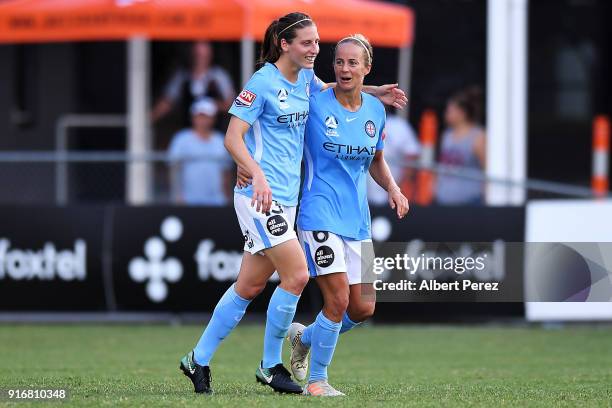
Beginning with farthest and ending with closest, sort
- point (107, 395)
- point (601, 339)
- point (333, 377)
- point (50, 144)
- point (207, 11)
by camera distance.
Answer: point (50, 144), point (207, 11), point (601, 339), point (333, 377), point (107, 395)

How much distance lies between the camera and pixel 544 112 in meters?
20.3

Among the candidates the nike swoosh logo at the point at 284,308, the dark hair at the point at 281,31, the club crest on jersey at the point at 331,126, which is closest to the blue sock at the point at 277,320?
the nike swoosh logo at the point at 284,308

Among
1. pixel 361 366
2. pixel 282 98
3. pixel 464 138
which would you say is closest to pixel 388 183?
pixel 282 98

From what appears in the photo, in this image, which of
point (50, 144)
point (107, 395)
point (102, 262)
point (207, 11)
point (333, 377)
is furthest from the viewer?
point (50, 144)

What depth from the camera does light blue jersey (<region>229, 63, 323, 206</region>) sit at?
743cm

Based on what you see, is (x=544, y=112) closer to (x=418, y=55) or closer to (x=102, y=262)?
(x=418, y=55)

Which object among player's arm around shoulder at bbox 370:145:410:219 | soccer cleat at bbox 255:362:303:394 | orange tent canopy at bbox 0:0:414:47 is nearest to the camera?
soccer cleat at bbox 255:362:303:394

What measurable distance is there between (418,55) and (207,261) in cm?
726

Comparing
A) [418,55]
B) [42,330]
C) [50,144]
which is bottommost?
[42,330]

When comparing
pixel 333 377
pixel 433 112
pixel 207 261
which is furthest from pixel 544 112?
pixel 333 377

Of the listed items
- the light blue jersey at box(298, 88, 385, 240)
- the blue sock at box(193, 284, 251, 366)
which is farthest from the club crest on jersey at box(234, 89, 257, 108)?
the blue sock at box(193, 284, 251, 366)

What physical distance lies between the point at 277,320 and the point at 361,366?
295 cm

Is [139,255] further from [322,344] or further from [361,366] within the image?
[322,344]

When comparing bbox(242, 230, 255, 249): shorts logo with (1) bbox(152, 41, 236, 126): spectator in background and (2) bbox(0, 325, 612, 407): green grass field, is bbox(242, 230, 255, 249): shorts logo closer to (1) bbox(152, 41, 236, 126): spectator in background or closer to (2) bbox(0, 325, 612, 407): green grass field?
(2) bbox(0, 325, 612, 407): green grass field
